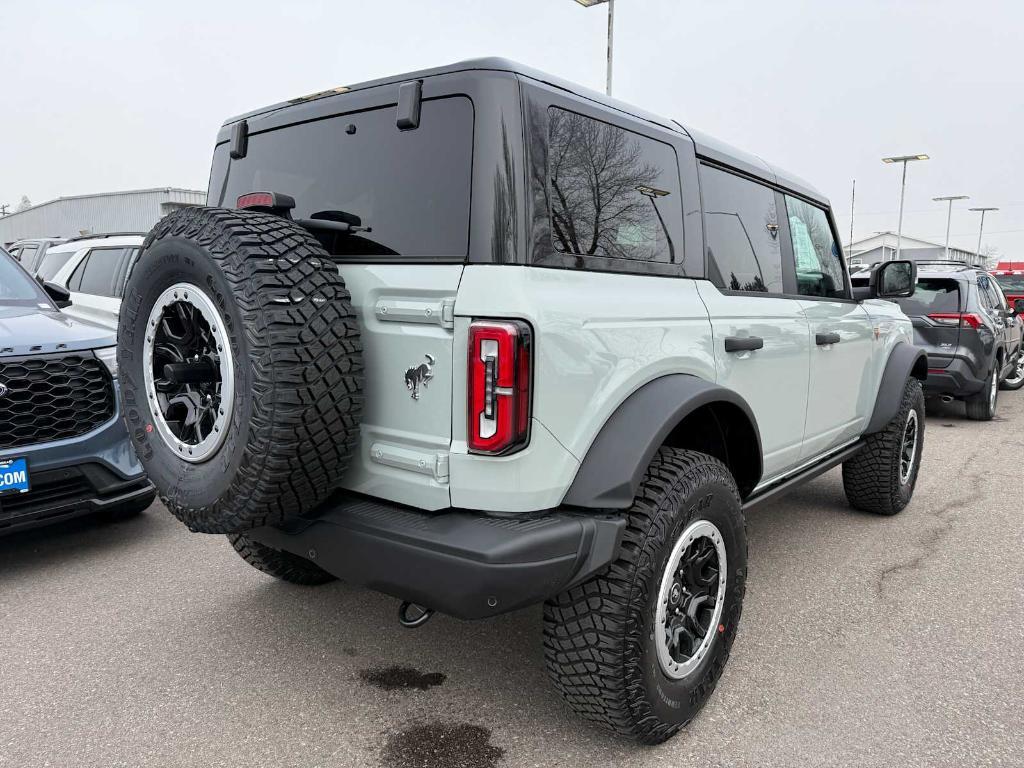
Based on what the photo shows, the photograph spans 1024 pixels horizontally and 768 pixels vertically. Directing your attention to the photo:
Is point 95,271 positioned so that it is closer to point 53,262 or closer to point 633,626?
point 53,262

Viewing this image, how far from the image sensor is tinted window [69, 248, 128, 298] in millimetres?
6836

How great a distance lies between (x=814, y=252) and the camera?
12.8ft

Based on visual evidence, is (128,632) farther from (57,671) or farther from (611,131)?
(611,131)

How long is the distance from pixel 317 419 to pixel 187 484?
51 cm

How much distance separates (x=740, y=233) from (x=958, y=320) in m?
6.22

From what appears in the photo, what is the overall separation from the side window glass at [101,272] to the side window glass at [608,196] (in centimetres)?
570

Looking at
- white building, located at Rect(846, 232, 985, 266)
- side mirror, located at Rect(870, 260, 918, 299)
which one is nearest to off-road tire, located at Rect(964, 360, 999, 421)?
side mirror, located at Rect(870, 260, 918, 299)

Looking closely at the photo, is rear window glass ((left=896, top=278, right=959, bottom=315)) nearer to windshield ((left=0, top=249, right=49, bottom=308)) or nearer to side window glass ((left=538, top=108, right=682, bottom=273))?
side window glass ((left=538, top=108, right=682, bottom=273))

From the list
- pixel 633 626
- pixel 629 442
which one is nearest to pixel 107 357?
pixel 629 442

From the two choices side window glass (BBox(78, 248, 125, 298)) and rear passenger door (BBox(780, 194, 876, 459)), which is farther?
side window glass (BBox(78, 248, 125, 298))

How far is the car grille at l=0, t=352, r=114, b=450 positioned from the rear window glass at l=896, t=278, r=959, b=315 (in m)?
7.75

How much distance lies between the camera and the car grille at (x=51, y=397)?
3.47m

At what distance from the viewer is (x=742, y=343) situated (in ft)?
9.25

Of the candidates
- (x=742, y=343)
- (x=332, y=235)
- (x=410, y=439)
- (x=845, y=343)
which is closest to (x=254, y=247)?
(x=332, y=235)
